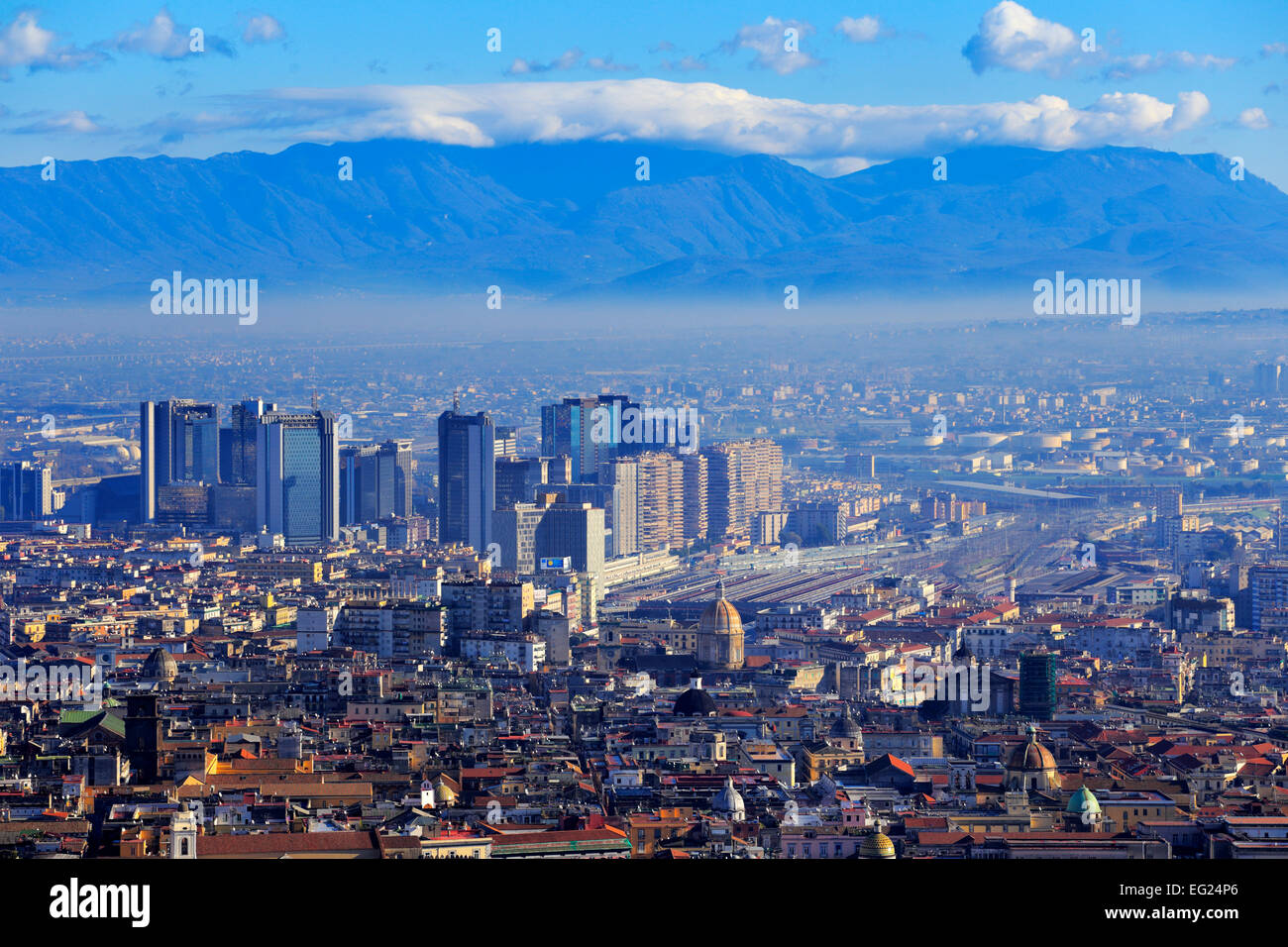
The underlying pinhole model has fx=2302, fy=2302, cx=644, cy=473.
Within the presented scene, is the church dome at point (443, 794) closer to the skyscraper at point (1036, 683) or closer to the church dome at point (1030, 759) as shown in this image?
the church dome at point (1030, 759)

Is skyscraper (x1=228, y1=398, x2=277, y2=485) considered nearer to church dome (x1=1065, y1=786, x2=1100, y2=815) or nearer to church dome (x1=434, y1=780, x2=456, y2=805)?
church dome (x1=434, y1=780, x2=456, y2=805)

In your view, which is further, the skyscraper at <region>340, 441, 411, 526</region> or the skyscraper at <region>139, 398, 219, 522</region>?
the skyscraper at <region>139, 398, 219, 522</region>

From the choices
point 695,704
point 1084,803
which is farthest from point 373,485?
point 1084,803

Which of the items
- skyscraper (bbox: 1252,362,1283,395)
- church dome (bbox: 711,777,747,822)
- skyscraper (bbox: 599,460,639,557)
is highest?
skyscraper (bbox: 1252,362,1283,395)

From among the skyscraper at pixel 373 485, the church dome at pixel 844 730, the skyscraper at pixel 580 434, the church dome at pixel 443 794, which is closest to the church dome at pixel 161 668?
the church dome at pixel 844 730

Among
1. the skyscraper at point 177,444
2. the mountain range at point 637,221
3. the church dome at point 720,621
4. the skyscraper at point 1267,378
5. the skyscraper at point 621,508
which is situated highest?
the mountain range at point 637,221

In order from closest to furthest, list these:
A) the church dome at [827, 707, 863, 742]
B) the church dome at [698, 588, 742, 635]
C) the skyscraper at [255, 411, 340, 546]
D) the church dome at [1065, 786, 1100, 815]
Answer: the church dome at [1065, 786, 1100, 815] < the church dome at [827, 707, 863, 742] < the church dome at [698, 588, 742, 635] < the skyscraper at [255, 411, 340, 546]

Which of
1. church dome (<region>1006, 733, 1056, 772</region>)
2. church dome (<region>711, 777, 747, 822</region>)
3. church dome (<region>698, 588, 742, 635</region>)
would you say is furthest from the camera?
church dome (<region>698, 588, 742, 635</region>)

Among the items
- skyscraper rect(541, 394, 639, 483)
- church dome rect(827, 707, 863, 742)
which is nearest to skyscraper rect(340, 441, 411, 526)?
skyscraper rect(541, 394, 639, 483)

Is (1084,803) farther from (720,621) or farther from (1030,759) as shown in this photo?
(720,621)
